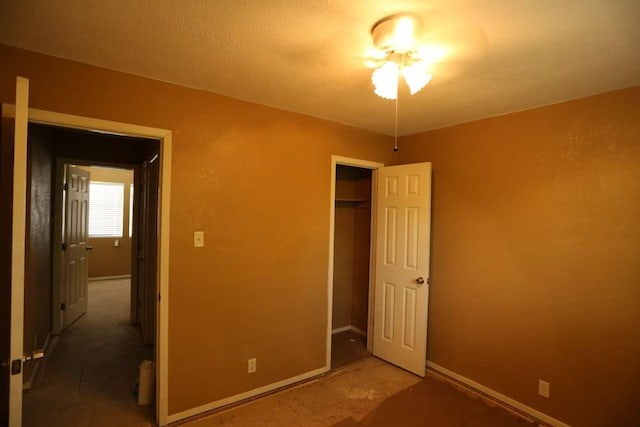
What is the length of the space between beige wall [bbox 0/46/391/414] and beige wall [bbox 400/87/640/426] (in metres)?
1.23

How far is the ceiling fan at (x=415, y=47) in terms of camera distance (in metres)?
1.41

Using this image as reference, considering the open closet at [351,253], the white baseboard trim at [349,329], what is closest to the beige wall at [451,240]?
the open closet at [351,253]

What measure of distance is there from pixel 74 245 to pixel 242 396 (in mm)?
3280

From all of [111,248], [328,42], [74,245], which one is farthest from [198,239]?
[111,248]

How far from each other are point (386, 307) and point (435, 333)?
0.53 metres

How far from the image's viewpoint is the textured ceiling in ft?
4.38

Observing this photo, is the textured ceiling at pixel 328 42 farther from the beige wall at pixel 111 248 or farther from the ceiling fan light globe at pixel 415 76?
the beige wall at pixel 111 248

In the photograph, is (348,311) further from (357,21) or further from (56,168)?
(56,168)

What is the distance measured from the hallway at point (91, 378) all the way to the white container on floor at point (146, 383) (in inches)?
2.3

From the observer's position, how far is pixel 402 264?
315cm

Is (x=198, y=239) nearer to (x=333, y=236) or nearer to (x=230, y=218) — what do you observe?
(x=230, y=218)

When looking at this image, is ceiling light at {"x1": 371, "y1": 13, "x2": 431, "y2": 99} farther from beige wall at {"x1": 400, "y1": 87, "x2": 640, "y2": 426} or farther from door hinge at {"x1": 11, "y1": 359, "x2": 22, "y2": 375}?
door hinge at {"x1": 11, "y1": 359, "x2": 22, "y2": 375}

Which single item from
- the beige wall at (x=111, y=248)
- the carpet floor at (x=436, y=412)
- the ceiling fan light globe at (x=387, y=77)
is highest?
the ceiling fan light globe at (x=387, y=77)

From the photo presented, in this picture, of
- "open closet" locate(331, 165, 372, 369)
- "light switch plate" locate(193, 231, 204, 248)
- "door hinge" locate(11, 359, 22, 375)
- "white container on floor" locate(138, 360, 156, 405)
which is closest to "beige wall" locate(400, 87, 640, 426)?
"open closet" locate(331, 165, 372, 369)
